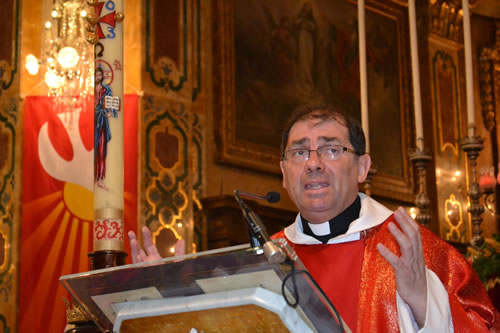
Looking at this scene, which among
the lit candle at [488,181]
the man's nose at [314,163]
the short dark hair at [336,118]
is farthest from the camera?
the lit candle at [488,181]

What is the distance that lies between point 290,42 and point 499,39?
4.37 m

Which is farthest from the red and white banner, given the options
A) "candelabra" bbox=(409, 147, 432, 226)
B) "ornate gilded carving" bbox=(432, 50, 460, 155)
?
"ornate gilded carving" bbox=(432, 50, 460, 155)

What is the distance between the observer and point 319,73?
373 inches

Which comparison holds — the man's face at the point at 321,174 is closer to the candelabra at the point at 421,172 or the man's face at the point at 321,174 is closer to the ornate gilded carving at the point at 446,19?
the candelabra at the point at 421,172

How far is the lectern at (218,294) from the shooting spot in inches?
71.8

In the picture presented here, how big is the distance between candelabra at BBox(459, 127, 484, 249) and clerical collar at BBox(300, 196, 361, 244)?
1.70 meters

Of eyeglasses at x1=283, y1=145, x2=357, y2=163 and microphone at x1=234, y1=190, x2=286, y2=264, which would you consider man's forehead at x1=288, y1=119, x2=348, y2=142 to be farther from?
microphone at x1=234, y1=190, x2=286, y2=264

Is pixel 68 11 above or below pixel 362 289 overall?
above

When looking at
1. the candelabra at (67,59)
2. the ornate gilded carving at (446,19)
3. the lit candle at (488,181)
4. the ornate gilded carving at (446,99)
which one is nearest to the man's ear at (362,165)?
the lit candle at (488,181)

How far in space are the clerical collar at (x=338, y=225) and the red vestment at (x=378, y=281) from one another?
0.14 feet

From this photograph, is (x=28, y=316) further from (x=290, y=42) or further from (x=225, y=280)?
(x=225, y=280)

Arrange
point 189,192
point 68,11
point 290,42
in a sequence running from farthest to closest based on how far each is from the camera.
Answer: point 290,42
point 189,192
point 68,11

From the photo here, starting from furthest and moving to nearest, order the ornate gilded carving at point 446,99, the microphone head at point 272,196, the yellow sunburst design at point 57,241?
the ornate gilded carving at point 446,99
the yellow sunburst design at point 57,241
the microphone head at point 272,196

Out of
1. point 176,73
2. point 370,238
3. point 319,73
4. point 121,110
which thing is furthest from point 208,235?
point 370,238
